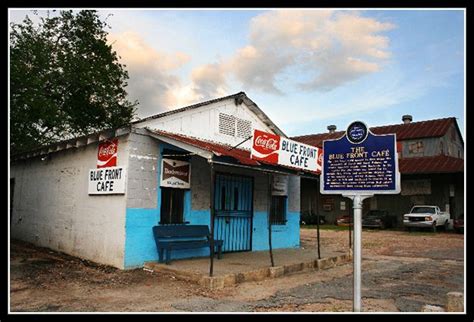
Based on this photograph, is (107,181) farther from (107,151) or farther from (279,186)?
(279,186)

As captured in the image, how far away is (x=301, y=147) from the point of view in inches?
416

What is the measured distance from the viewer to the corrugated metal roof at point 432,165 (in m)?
27.2

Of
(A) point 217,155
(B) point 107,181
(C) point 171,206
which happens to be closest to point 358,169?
(A) point 217,155

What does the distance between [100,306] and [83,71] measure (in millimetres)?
16680

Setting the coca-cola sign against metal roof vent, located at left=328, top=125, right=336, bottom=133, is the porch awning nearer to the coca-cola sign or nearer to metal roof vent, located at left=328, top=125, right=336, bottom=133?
the coca-cola sign

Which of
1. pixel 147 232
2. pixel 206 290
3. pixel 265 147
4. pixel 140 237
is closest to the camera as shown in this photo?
pixel 206 290

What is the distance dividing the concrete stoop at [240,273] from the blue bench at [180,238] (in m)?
0.44

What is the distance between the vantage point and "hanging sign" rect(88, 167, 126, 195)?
33.8 feet

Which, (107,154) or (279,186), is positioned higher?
(107,154)

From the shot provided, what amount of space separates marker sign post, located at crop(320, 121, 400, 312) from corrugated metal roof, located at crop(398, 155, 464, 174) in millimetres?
23355

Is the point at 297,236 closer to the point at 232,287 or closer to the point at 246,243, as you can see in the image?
the point at 246,243

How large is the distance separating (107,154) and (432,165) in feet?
79.3

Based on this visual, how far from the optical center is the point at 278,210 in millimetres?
14602

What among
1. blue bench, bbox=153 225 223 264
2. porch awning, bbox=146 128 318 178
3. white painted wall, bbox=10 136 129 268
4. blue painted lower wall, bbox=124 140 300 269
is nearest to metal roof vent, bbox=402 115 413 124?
blue painted lower wall, bbox=124 140 300 269
